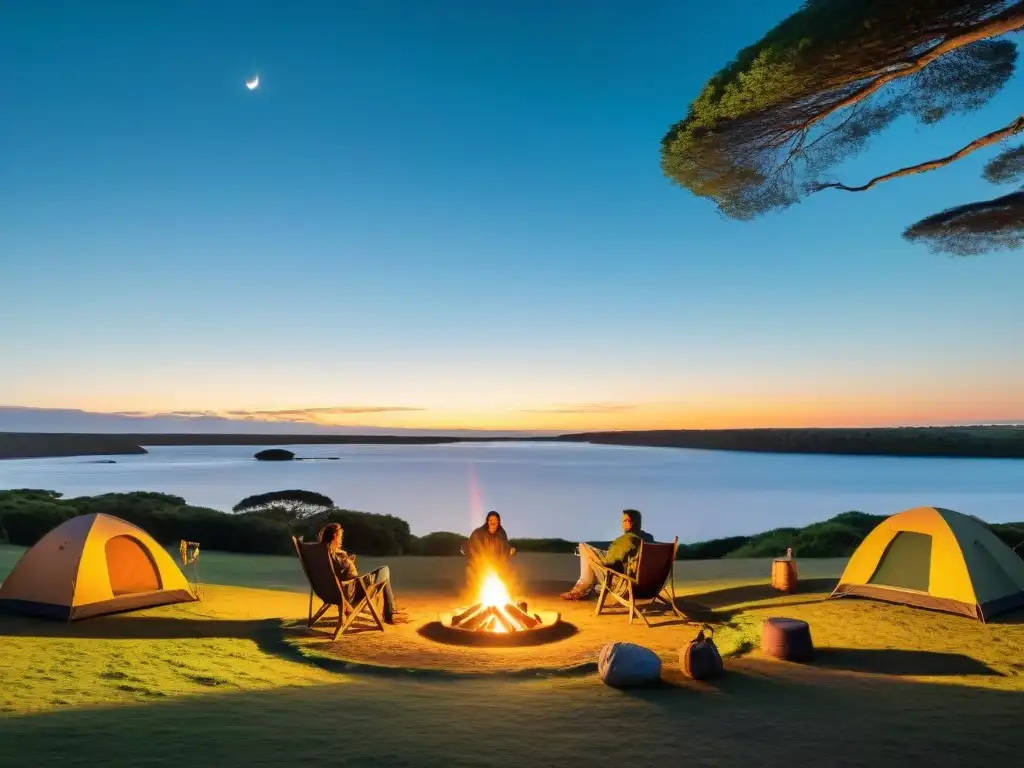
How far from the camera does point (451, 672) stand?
623cm

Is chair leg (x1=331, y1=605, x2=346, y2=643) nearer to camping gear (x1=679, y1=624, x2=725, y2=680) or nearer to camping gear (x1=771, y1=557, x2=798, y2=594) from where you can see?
camping gear (x1=679, y1=624, x2=725, y2=680)

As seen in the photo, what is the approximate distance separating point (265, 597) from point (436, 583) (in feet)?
8.39

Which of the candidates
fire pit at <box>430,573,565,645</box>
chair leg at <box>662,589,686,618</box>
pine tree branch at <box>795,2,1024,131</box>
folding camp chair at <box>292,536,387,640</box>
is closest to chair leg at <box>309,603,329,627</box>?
folding camp chair at <box>292,536,387,640</box>

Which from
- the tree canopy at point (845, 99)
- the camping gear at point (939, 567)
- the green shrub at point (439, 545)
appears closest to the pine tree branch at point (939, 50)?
the tree canopy at point (845, 99)

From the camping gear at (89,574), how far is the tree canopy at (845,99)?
7.94 meters

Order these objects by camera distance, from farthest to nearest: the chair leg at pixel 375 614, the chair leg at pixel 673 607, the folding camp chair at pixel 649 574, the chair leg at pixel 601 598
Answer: the chair leg at pixel 601 598, the chair leg at pixel 673 607, the folding camp chair at pixel 649 574, the chair leg at pixel 375 614

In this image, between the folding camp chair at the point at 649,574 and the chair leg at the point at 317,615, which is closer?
the chair leg at the point at 317,615

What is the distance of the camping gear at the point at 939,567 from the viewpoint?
7.96m

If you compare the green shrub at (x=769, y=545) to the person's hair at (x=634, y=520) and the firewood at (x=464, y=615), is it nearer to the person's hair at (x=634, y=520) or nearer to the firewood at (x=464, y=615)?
the person's hair at (x=634, y=520)

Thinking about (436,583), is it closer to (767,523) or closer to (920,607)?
(920,607)

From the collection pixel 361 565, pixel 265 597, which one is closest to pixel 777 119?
pixel 265 597

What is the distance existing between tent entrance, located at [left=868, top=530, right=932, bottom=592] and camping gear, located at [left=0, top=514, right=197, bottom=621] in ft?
26.9

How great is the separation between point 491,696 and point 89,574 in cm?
528

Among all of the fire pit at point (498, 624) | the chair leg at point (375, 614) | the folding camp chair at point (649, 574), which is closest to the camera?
the fire pit at point (498, 624)
